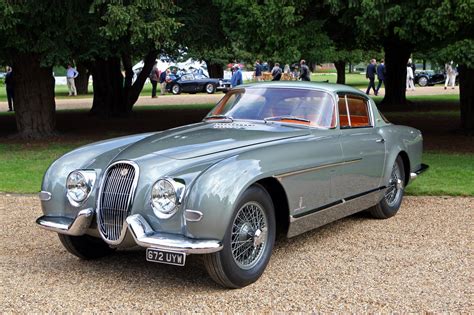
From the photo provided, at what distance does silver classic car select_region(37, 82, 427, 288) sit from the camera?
14.7ft

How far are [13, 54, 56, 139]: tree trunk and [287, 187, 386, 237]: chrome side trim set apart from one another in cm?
1022

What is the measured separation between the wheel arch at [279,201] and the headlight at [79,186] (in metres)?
1.43

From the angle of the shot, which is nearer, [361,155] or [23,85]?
[361,155]

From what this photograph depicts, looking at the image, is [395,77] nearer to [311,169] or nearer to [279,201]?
[311,169]

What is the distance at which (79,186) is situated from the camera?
500 centimetres

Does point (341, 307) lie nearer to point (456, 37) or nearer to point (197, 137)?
point (197, 137)

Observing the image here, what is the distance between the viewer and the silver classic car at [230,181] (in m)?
4.48

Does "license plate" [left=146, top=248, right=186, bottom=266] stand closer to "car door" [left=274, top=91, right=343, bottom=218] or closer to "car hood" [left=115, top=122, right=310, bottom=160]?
"car hood" [left=115, top=122, right=310, bottom=160]

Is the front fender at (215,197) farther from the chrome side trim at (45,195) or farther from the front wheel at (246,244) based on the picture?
the chrome side trim at (45,195)

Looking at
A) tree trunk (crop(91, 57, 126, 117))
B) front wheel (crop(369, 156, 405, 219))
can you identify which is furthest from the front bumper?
tree trunk (crop(91, 57, 126, 117))

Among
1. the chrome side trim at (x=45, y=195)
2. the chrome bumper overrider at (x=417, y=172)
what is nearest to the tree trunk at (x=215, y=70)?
the chrome bumper overrider at (x=417, y=172)

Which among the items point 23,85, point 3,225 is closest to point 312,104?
point 3,225

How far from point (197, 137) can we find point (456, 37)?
6.60 metres

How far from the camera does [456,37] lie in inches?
405
